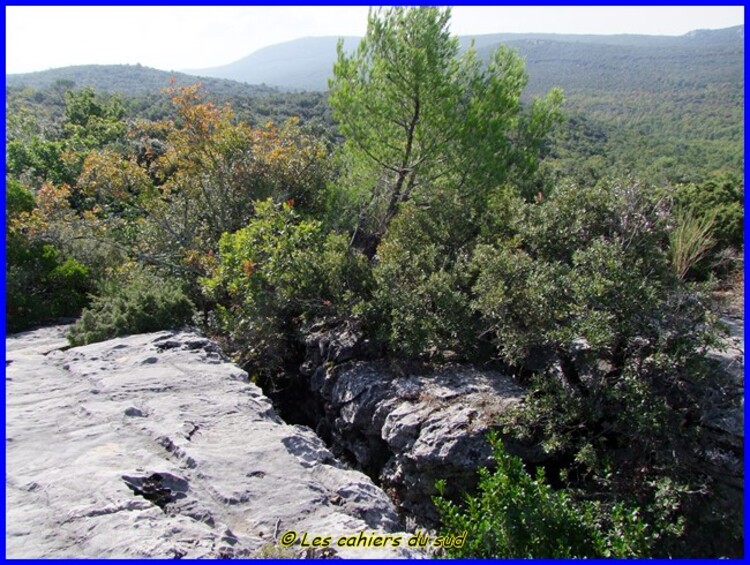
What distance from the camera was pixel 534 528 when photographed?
4.91m

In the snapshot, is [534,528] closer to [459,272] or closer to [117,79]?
[459,272]

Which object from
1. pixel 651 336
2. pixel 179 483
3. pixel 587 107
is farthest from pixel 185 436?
pixel 587 107

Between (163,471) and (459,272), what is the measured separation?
14.1 ft

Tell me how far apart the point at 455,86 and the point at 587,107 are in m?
67.3

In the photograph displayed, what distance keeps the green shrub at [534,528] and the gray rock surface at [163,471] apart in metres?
0.65

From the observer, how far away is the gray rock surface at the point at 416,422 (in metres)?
6.25

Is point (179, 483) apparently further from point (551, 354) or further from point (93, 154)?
point (93, 154)

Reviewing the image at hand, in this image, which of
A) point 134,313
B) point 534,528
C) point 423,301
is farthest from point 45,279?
point 534,528

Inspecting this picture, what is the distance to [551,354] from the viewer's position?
7.16m

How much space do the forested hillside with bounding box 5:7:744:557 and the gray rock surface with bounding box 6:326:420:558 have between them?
1.14m

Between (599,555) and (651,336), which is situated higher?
(651,336)

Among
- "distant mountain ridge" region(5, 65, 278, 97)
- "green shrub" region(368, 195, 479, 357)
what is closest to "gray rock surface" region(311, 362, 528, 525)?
"green shrub" region(368, 195, 479, 357)

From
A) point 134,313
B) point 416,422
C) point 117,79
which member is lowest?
point 416,422

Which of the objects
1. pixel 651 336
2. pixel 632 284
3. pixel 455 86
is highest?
pixel 455 86
